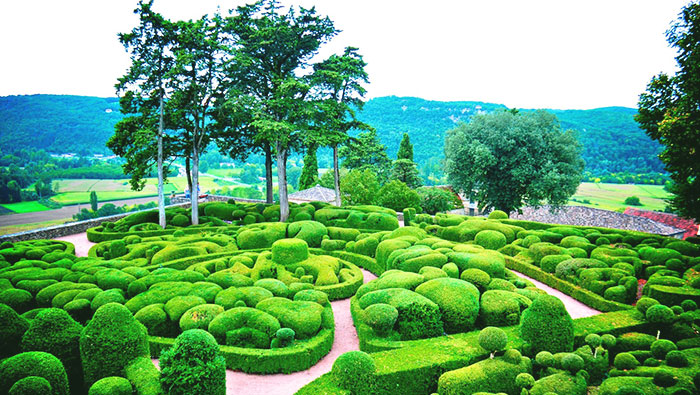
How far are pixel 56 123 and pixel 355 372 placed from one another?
2324 inches

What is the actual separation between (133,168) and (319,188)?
81.0 feet

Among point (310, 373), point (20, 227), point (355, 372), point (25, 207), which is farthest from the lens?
point (25, 207)

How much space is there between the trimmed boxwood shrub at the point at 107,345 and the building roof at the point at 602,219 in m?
30.7

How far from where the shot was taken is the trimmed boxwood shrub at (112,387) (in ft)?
20.8

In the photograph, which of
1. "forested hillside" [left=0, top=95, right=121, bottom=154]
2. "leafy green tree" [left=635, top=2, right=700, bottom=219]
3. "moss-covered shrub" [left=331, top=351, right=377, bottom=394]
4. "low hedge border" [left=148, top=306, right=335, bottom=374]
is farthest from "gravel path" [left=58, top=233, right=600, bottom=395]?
"forested hillside" [left=0, top=95, right=121, bottom=154]

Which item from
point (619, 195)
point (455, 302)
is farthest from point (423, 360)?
point (619, 195)

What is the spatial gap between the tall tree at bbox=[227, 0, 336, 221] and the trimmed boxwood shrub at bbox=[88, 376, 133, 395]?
61.6 feet

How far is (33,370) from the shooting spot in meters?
6.03

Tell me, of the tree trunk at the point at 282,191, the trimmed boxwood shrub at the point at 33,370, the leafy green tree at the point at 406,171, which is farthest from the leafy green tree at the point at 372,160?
the trimmed boxwood shrub at the point at 33,370

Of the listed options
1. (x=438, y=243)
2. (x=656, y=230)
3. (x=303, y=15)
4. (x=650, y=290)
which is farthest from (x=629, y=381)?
(x=656, y=230)

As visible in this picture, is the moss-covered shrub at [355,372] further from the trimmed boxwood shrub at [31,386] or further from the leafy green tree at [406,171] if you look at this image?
the leafy green tree at [406,171]

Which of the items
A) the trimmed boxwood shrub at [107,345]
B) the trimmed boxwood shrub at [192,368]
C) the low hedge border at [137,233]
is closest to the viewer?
the trimmed boxwood shrub at [192,368]

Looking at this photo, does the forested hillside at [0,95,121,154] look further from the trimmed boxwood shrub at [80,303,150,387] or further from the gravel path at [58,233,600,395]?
the gravel path at [58,233,600,395]

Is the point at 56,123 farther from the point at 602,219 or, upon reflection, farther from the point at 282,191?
the point at 602,219
